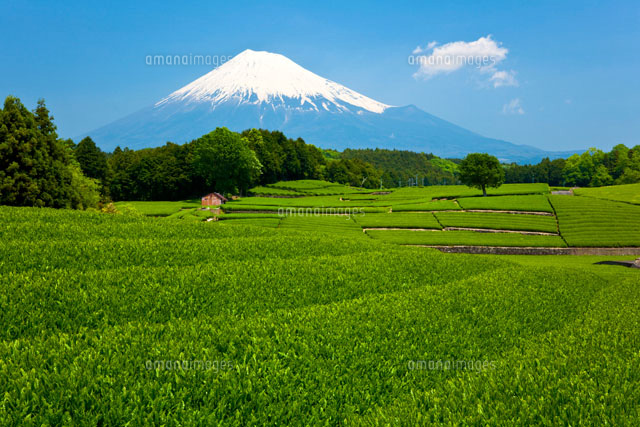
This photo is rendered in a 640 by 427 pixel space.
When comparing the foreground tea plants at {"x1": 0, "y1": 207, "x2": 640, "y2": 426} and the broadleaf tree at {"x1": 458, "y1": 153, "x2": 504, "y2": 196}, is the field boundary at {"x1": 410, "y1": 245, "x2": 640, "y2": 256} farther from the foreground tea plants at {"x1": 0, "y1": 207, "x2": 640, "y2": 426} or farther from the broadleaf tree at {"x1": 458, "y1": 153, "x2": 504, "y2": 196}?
the broadleaf tree at {"x1": 458, "y1": 153, "x2": 504, "y2": 196}

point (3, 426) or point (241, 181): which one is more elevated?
point (241, 181)

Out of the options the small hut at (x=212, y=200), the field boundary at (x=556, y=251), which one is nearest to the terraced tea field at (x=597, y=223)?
the field boundary at (x=556, y=251)

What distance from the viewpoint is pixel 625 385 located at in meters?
5.70

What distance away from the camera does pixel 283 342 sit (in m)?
7.46

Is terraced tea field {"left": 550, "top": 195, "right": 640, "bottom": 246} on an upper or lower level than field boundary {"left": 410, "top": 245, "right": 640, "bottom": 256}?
upper

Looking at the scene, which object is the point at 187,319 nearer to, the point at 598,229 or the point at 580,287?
the point at 580,287

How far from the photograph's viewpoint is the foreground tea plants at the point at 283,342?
5258 millimetres

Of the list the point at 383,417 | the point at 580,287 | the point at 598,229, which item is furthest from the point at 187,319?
the point at 598,229

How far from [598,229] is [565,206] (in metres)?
14.4

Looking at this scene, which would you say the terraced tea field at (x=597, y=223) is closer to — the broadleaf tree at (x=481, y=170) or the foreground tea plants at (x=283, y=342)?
the broadleaf tree at (x=481, y=170)

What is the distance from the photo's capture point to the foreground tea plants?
5.26 metres

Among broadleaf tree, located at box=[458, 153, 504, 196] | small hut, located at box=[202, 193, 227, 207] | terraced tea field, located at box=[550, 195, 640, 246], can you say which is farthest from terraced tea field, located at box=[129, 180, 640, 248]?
broadleaf tree, located at box=[458, 153, 504, 196]

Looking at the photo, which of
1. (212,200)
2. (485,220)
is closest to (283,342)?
(485,220)

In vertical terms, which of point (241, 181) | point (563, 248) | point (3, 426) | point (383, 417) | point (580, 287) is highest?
point (241, 181)
